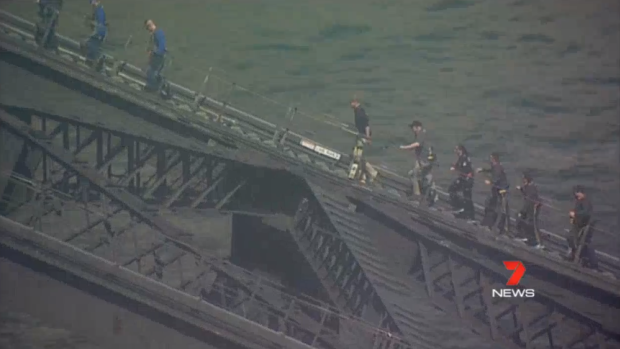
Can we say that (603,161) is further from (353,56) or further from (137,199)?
(137,199)

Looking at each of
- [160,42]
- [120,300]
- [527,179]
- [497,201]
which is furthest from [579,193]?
[120,300]

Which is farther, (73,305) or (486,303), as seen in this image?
(486,303)

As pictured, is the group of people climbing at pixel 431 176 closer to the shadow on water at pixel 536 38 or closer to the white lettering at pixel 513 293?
the white lettering at pixel 513 293

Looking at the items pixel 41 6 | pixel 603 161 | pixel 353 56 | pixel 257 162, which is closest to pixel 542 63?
pixel 603 161

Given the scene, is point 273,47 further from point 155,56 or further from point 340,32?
point 155,56

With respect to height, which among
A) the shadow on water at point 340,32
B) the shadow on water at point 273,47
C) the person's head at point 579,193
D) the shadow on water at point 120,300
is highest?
the shadow on water at point 340,32

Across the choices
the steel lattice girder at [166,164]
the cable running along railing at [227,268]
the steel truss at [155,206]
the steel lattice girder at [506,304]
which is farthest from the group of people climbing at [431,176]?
the cable running along railing at [227,268]

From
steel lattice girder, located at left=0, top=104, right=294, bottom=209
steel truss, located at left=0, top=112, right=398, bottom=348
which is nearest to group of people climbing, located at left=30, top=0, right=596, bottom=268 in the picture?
steel lattice girder, located at left=0, top=104, right=294, bottom=209
